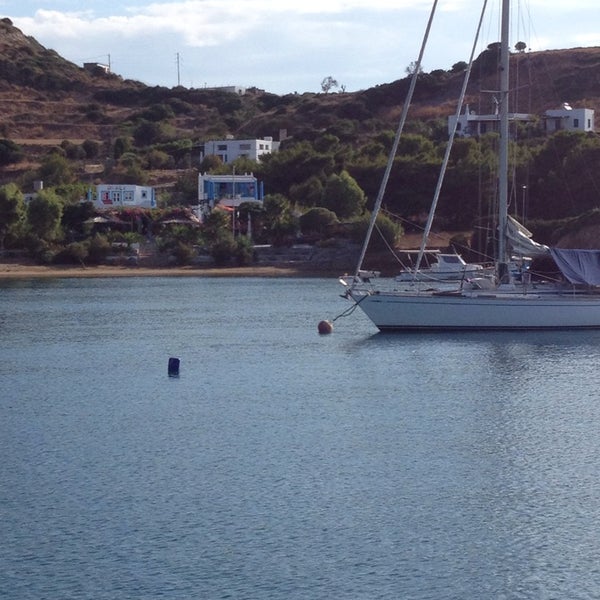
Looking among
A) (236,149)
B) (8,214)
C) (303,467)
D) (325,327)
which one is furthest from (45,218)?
(303,467)

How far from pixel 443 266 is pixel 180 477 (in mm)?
43588

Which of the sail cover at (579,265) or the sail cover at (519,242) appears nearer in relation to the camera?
the sail cover at (519,242)

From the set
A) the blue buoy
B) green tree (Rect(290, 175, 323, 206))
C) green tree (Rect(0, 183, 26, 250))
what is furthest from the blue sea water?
green tree (Rect(290, 175, 323, 206))

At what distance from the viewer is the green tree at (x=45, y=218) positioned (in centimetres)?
8425

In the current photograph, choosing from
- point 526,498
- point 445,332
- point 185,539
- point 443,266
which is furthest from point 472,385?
point 443,266

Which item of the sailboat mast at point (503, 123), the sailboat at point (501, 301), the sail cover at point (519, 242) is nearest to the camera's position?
→ the sailboat mast at point (503, 123)

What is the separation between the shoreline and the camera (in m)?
78.7

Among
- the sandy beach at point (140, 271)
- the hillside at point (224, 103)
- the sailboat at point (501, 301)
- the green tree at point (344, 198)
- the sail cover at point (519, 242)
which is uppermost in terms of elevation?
the hillside at point (224, 103)

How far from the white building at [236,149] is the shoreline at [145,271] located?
1458 inches

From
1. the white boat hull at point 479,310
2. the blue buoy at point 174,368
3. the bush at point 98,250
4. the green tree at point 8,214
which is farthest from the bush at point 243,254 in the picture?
the blue buoy at point 174,368

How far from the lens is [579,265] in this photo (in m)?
42.6

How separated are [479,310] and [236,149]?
80.7m

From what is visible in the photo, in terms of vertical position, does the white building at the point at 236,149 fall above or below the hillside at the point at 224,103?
below

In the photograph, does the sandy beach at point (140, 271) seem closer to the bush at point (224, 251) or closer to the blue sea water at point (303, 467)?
the bush at point (224, 251)
